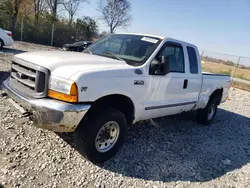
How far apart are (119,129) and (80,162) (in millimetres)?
735

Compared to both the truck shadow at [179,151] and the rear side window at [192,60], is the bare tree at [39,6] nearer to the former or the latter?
the rear side window at [192,60]

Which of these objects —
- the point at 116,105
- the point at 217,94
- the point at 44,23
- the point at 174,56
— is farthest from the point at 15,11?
the point at 116,105

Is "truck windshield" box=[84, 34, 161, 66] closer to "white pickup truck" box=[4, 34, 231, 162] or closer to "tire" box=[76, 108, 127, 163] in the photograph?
"white pickup truck" box=[4, 34, 231, 162]

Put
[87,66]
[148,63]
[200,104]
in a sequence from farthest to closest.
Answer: [200,104], [148,63], [87,66]

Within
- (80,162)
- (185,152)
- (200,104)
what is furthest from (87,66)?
(200,104)

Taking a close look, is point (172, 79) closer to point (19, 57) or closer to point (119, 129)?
point (119, 129)

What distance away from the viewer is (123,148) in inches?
155

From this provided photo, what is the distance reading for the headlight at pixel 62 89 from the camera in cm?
278

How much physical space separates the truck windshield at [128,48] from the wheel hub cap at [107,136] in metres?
1.03

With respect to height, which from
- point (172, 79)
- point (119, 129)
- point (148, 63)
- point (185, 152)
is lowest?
point (185, 152)

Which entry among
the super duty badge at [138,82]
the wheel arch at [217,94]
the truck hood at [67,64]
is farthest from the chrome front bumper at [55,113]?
the wheel arch at [217,94]

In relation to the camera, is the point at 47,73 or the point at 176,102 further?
the point at 176,102

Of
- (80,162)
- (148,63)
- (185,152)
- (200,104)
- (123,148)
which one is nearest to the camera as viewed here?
(80,162)

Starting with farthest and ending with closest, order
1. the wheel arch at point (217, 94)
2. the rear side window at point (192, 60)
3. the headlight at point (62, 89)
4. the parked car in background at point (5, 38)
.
A: the parked car in background at point (5, 38), the wheel arch at point (217, 94), the rear side window at point (192, 60), the headlight at point (62, 89)
